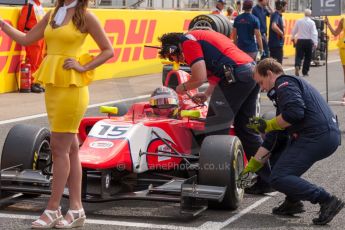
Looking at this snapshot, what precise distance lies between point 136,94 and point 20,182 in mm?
8877

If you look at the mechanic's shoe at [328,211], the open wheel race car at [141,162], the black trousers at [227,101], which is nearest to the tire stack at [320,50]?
the black trousers at [227,101]

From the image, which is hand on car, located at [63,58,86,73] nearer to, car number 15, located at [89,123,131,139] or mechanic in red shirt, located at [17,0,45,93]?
car number 15, located at [89,123,131,139]

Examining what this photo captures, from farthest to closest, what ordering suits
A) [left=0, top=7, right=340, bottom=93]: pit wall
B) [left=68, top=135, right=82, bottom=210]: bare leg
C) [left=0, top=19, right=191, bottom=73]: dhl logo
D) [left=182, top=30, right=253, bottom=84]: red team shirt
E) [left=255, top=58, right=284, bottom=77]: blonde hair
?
[left=0, top=19, right=191, bottom=73]: dhl logo
[left=0, top=7, right=340, bottom=93]: pit wall
[left=182, top=30, right=253, bottom=84]: red team shirt
[left=255, top=58, right=284, bottom=77]: blonde hair
[left=68, top=135, right=82, bottom=210]: bare leg

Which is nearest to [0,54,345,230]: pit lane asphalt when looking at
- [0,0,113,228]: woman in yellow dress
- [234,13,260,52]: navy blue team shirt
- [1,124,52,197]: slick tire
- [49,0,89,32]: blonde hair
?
[1,124,52,197]: slick tire

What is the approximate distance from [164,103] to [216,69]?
1.76 feet

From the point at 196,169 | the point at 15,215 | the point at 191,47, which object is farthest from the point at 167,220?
the point at 191,47

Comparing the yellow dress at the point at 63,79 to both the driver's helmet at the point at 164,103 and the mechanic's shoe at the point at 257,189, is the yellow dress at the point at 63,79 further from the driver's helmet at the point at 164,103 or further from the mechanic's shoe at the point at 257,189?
the mechanic's shoe at the point at 257,189

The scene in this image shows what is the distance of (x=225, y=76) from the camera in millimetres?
6922

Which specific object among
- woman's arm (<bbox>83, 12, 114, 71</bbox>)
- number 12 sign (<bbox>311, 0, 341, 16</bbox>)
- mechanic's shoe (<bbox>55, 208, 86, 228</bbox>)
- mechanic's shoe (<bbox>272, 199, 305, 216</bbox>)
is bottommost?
mechanic's shoe (<bbox>272, 199, 305, 216</bbox>)

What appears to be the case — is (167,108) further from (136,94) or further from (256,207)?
(136,94)

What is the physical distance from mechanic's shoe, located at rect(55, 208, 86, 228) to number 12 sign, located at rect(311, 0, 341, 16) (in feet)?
32.0

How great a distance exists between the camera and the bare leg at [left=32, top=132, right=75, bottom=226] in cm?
552

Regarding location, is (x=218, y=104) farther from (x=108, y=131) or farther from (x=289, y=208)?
(x=289, y=208)

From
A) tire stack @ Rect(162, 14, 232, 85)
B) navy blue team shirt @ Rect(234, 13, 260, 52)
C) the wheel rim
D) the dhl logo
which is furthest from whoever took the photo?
the dhl logo
